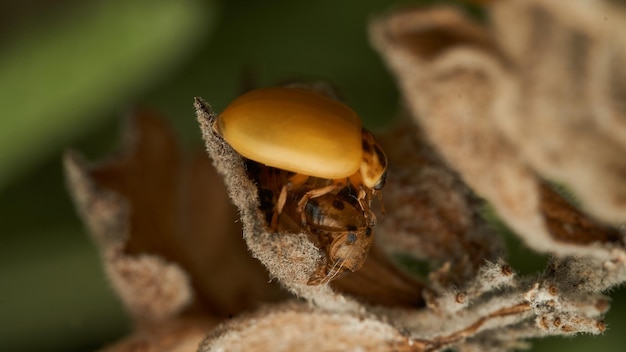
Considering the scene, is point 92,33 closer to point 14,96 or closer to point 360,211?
point 14,96

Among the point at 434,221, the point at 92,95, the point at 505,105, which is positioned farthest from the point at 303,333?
the point at 92,95

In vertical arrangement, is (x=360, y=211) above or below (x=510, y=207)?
below

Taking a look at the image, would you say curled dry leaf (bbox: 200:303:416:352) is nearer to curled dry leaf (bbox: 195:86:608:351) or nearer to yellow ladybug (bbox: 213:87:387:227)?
curled dry leaf (bbox: 195:86:608:351)

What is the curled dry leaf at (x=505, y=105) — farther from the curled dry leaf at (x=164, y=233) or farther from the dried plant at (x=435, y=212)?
the curled dry leaf at (x=164, y=233)

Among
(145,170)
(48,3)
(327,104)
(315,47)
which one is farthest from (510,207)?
(48,3)

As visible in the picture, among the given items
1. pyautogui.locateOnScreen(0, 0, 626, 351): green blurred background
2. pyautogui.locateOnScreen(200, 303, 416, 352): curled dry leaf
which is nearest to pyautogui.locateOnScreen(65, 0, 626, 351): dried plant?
pyautogui.locateOnScreen(200, 303, 416, 352): curled dry leaf
